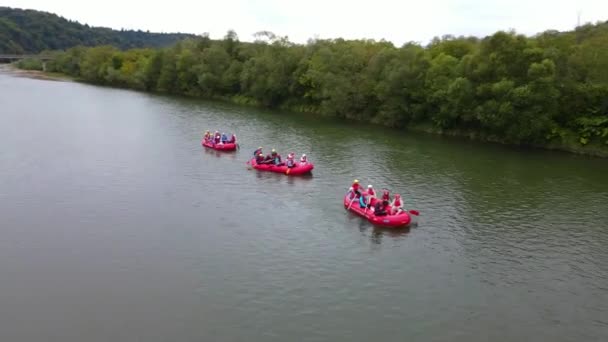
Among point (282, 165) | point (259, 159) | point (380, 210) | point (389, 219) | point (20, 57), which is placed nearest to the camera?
point (389, 219)

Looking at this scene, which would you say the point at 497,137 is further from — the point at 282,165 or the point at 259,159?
the point at 259,159

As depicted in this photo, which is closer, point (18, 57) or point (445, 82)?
point (445, 82)

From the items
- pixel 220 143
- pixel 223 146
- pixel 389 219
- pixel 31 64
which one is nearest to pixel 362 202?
pixel 389 219

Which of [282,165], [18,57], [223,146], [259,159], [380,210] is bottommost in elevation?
[380,210]

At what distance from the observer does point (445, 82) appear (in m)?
57.3

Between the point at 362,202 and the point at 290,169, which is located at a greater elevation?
the point at 290,169

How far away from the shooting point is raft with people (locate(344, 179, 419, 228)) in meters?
27.4

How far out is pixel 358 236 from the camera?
26422mm

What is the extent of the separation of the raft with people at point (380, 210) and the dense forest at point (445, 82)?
2583 cm

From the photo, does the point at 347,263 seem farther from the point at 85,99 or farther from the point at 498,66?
the point at 85,99

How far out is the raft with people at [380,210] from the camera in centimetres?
2744

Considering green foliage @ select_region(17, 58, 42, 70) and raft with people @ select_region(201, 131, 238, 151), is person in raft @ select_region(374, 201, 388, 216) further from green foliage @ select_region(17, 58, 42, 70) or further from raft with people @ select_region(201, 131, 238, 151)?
green foliage @ select_region(17, 58, 42, 70)

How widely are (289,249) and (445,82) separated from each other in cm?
3855

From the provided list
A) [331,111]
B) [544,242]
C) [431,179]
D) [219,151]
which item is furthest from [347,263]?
[331,111]
